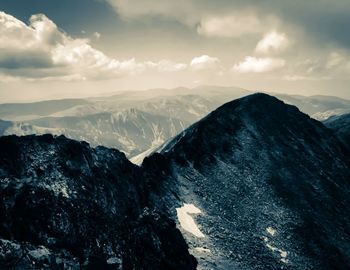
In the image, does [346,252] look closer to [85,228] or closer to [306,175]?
[306,175]

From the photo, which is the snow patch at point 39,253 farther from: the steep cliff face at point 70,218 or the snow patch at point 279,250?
the snow patch at point 279,250

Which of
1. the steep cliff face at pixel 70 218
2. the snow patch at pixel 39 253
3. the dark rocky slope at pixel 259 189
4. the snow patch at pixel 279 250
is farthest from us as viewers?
the dark rocky slope at pixel 259 189

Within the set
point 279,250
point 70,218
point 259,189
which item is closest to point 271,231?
point 279,250

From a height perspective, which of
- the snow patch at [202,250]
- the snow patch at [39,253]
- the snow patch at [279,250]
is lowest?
the snow patch at [279,250]

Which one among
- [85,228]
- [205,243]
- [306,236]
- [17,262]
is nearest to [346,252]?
[306,236]

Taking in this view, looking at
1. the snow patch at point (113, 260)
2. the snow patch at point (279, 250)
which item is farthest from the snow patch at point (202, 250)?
the snow patch at point (113, 260)

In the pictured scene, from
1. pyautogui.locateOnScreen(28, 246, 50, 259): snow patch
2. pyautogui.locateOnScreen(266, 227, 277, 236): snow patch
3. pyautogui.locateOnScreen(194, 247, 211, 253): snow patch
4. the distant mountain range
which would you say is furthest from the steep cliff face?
pyautogui.locateOnScreen(266, 227, 277, 236): snow patch

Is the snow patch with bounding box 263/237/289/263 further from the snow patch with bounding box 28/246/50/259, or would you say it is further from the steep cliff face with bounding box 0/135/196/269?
the snow patch with bounding box 28/246/50/259
